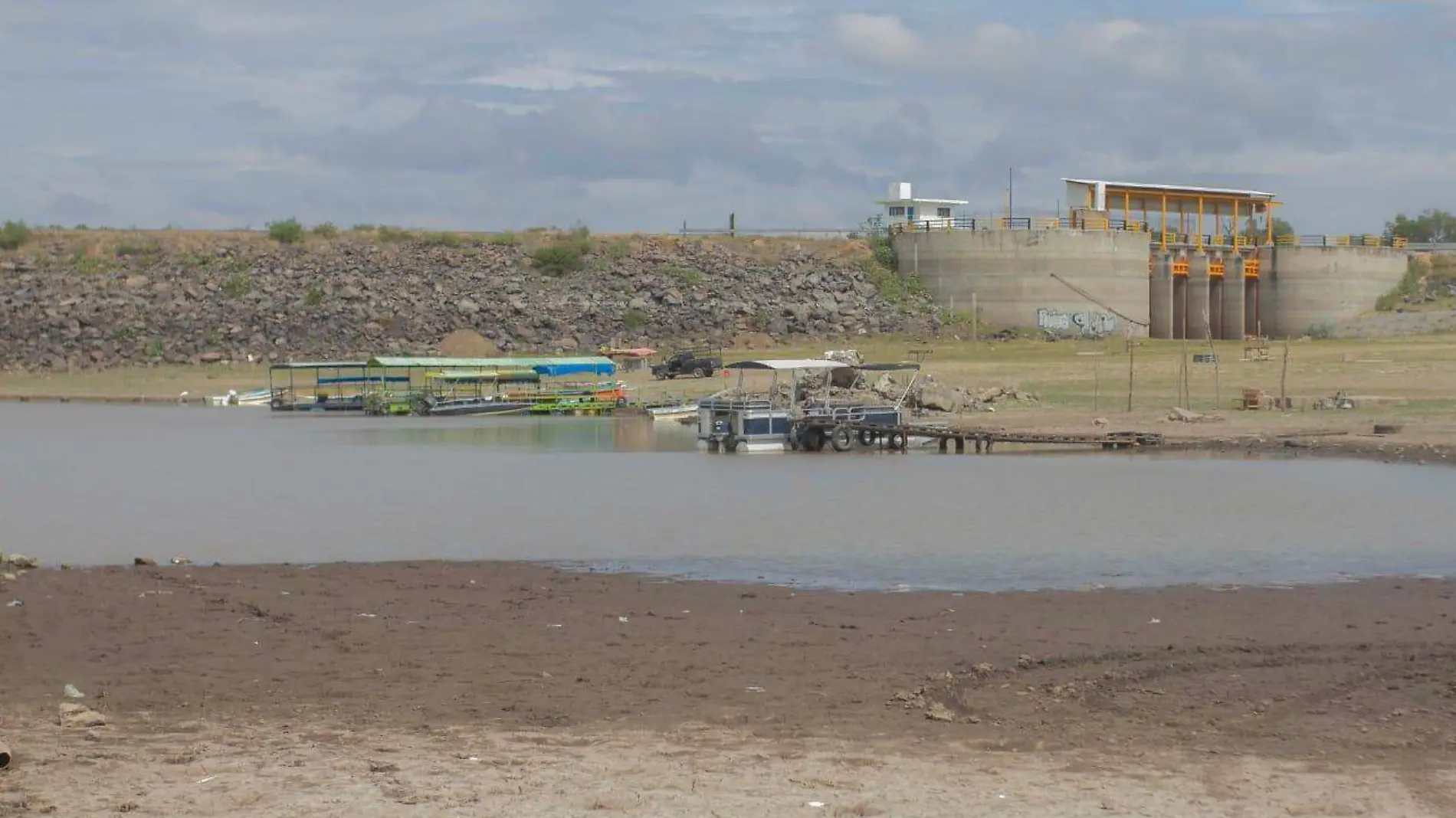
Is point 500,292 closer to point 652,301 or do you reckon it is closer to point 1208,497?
point 652,301

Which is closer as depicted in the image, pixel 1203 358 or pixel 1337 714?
pixel 1337 714

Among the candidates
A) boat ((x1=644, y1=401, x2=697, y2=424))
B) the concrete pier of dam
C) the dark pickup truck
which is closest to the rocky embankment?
the concrete pier of dam

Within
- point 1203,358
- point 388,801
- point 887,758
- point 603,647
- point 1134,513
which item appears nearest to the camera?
point 388,801

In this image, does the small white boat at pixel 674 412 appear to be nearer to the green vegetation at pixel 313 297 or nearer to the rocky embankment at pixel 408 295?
the rocky embankment at pixel 408 295

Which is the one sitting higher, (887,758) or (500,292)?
(500,292)

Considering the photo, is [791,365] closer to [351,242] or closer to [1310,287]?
[1310,287]

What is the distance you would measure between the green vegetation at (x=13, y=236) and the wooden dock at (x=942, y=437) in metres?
83.0

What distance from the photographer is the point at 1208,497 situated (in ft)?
111

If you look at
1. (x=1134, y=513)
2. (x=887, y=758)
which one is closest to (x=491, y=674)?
(x=887, y=758)

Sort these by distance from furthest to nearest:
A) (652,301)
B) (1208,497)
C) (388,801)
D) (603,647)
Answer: (652,301) < (1208,497) < (603,647) < (388,801)

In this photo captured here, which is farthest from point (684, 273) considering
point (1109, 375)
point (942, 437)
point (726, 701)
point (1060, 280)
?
point (726, 701)

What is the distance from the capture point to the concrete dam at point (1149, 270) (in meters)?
99.8

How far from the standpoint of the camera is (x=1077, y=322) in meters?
98.8

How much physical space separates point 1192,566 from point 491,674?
39.5ft
